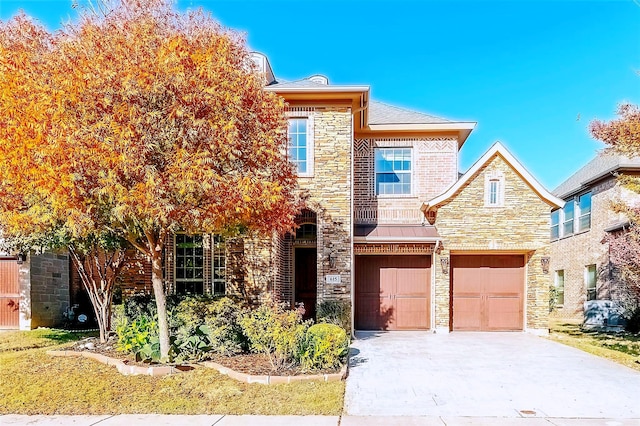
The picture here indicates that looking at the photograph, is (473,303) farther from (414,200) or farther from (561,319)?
(561,319)

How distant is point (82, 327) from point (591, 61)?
17.6 meters

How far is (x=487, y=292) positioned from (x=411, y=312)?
253 cm

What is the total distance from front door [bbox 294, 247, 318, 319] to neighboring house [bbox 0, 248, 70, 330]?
799 cm

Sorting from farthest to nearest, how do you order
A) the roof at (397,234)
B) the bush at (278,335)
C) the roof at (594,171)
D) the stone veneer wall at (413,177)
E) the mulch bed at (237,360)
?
the roof at (594,171) < the stone veneer wall at (413,177) < the roof at (397,234) < the bush at (278,335) < the mulch bed at (237,360)

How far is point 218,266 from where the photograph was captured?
11375mm

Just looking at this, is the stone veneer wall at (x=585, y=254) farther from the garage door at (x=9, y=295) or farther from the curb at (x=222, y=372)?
the garage door at (x=9, y=295)

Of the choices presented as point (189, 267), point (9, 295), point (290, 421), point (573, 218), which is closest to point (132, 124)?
point (290, 421)

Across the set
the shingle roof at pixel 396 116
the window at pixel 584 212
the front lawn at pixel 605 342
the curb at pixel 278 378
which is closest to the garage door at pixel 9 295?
the curb at pixel 278 378

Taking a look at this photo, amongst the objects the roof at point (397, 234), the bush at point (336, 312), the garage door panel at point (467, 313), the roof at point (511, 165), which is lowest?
the garage door panel at point (467, 313)

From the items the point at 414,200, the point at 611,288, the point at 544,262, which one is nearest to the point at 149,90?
the point at 414,200

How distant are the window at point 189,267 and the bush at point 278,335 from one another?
12.9 ft

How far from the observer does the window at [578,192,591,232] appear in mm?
17062

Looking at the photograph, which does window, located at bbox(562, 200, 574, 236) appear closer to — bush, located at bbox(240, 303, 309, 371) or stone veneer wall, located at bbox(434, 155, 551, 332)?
stone veneer wall, located at bbox(434, 155, 551, 332)

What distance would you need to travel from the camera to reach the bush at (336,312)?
10711 mm
